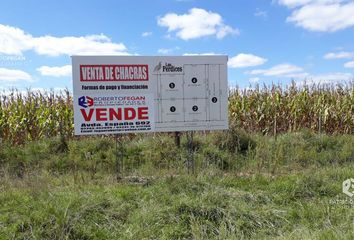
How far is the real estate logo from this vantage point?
718cm

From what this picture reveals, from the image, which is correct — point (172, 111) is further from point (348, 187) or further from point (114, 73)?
point (348, 187)

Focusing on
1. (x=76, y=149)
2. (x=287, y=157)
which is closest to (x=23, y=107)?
(x=76, y=149)

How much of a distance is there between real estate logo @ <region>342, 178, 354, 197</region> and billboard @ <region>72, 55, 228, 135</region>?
117 inches

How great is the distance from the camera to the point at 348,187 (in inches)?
296

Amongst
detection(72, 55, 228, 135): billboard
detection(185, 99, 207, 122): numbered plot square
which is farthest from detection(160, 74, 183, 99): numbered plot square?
detection(185, 99, 207, 122): numbered plot square

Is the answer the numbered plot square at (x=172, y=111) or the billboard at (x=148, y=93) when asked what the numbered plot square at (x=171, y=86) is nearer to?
the billboard at (x=148, y=93)

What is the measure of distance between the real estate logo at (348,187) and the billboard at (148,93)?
117 inches

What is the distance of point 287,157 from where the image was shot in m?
10.2

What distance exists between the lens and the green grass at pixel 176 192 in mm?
5391

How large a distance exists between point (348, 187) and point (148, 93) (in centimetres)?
463

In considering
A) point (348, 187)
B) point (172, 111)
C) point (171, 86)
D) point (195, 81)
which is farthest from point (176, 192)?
point (348, 187)

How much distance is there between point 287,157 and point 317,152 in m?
1.31

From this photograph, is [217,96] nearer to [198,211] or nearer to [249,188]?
[249,188]

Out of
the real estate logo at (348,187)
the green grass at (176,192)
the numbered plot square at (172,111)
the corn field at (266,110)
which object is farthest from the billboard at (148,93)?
the corn field at (266,110)
